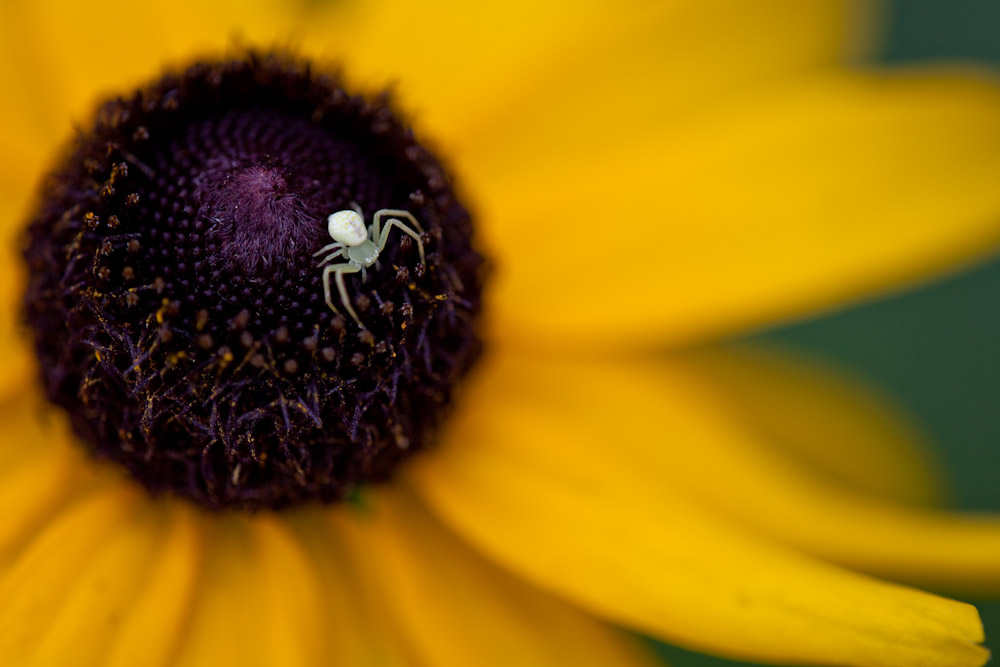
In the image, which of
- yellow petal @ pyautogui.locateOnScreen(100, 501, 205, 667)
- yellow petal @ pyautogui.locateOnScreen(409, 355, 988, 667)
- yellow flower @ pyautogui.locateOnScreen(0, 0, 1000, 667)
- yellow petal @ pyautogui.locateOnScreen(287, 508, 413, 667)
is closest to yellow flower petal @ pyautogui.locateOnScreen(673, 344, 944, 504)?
yellow flower @ pyautogui.locateOnScreen(0, 0, 1000, 667)

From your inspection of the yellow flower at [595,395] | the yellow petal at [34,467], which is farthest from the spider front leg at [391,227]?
the yellow petal at [34,467]

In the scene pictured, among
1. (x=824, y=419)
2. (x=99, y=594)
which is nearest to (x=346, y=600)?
(x=99, y=594)

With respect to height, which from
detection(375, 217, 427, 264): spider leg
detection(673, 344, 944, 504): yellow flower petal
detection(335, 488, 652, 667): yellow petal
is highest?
A: detection(673, 344, 944, 504): yellow flower petal

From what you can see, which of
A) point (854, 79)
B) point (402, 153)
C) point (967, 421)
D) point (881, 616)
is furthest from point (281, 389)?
point (967, 421)

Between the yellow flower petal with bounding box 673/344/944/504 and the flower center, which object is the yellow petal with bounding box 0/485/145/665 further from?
the yellow flower petal with bounding box 673/344/944/504

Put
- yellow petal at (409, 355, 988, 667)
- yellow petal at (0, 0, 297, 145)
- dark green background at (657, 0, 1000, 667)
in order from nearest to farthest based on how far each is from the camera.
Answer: yellow petal at (409, 355, 988, 667) < yellow petal at (0, 0, 297, 145) < dark green background at (657, 0, 1000, 667)
